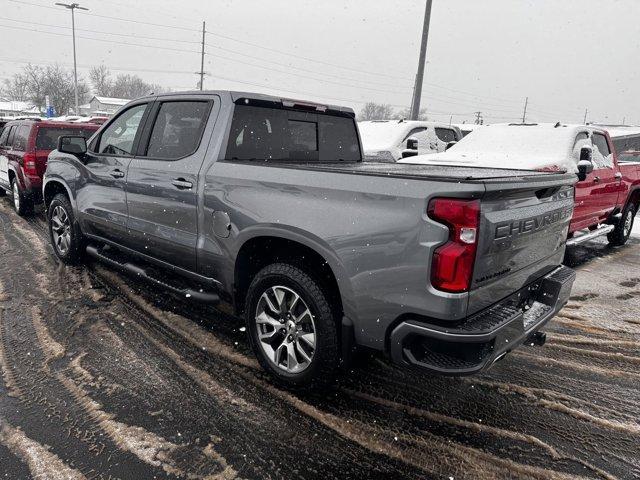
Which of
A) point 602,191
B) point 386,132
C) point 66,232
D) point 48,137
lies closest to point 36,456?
point 66,232

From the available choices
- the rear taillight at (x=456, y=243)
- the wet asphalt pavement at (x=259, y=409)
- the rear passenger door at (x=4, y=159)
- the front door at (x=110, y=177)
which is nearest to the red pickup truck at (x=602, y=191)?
the wet asphalt pavement at (x=259, y=409)

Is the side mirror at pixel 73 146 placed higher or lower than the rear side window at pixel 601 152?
lower

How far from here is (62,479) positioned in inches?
86.6

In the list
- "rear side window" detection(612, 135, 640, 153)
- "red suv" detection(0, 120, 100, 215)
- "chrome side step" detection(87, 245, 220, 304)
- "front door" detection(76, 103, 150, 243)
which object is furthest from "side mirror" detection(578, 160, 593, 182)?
"rear side window" detection(612, 135, 640, 153)

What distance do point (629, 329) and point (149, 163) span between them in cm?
461

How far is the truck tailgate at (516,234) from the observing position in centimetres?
227

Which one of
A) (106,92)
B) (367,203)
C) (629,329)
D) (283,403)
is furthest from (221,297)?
(106,92)

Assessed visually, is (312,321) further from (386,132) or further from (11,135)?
(11,135)

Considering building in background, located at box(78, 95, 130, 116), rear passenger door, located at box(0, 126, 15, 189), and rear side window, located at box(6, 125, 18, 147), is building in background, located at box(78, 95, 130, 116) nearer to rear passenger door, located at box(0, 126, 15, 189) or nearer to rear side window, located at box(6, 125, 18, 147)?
rear passenger door, located at box(0, 126, 15, 189)

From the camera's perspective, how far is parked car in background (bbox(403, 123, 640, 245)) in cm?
611

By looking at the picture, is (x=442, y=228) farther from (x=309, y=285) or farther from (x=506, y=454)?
(x=506, y=454)

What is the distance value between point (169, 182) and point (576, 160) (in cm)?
542

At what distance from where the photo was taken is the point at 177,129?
3.75 m

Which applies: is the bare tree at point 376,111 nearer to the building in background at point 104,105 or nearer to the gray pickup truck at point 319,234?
the building in background at point 104,105
